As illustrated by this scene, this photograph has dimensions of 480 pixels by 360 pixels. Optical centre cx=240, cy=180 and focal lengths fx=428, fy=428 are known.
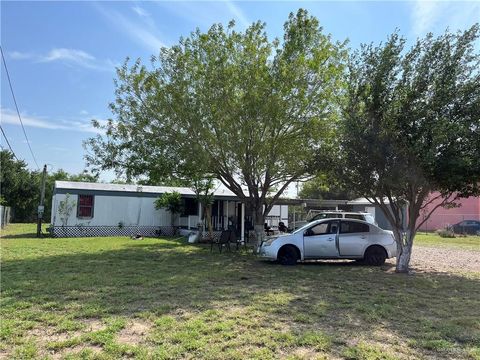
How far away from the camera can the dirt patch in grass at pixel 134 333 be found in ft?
16.8

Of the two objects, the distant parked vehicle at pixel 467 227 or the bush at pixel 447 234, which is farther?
the distant parked vehicle at pixel 467 227

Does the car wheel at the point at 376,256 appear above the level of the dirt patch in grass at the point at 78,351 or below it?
above

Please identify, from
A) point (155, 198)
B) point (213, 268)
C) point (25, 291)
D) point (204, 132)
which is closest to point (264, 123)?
point (204, 132)

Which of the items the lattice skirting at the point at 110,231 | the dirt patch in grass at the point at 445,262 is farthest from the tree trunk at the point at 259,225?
the lattice skirting at the point at 110,231

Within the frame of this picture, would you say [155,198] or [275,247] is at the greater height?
[155,198]

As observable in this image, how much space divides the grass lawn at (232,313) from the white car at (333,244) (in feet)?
3.54

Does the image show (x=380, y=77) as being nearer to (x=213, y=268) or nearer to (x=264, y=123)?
(x=264, y=123)

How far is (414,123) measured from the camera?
1077 cm

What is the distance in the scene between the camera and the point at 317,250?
12469 millimetres

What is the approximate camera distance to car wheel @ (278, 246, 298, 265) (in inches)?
489

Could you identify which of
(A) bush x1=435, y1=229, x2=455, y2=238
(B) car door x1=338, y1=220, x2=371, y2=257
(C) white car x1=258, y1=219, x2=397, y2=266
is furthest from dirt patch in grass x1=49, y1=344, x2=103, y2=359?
(A) bush x1=435, y1=229, x2=455, y2=238

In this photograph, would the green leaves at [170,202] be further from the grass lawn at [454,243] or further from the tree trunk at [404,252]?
the tree trunk at [404,252]

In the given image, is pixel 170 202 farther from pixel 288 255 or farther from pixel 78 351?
pixel 78 351

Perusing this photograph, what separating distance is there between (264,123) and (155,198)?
13.5 m
